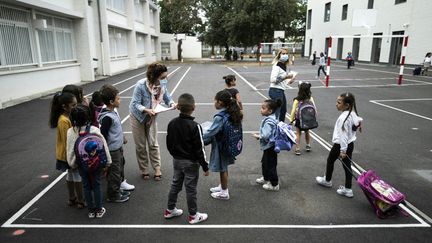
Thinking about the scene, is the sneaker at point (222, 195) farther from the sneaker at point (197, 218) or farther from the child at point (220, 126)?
the sneaker at point (197, 218)

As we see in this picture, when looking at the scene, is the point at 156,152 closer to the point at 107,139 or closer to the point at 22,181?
the point at 107,139

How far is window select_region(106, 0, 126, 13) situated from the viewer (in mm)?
23494

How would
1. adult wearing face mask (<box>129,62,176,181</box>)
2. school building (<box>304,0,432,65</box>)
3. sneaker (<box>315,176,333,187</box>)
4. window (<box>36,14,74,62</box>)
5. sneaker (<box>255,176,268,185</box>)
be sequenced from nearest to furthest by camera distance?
adult wearing face mask (<box>129,62,176,181</box>), sneaker (<box>315,176,333,187</box>), sneaker (<box>255,176,268,185</box>), window (<box>36,14,74,62</box>), school building (<box>304,0,432,65</box>)

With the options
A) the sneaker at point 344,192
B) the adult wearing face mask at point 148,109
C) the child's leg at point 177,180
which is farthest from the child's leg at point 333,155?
the adult wearing face mask at point 148,109

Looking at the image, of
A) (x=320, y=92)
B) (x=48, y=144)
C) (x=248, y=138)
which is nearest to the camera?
(x=48, y=144)

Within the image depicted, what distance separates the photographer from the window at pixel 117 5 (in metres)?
23.5

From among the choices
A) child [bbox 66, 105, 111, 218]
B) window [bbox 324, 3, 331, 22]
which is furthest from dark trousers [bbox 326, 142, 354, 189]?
window [bbox 324, 3, 331, 22]

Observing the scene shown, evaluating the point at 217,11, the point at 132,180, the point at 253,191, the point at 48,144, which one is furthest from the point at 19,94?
the point at 217,11

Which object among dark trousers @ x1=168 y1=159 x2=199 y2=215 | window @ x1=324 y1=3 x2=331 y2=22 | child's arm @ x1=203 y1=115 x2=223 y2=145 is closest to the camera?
dark trousers @ x1=168 y1=159 x2=199 y2=215

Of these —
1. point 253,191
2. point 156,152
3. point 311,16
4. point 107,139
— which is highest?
point 311,16

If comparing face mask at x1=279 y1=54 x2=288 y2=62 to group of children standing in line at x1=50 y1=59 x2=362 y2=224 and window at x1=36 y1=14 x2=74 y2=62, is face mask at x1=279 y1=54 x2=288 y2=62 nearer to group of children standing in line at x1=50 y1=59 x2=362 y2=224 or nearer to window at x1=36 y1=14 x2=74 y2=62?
group of children standing in line at x1=50 y1=59 x2=362 y2=224

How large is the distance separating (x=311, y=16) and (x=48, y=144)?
4926cm

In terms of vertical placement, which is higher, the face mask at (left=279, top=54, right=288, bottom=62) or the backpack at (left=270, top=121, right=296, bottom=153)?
the face mask at (left=279, top=54, right=288, bottom=62)

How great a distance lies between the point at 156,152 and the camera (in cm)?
517
